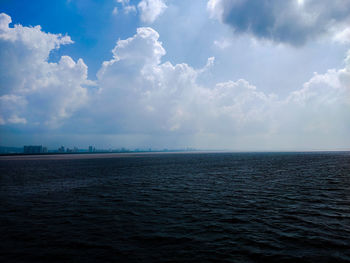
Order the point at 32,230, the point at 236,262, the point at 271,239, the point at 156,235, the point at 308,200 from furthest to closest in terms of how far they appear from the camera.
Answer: the point at 308,200, the point at 32,230, the point at 156,235, the point at 271,239, the point at 236,262

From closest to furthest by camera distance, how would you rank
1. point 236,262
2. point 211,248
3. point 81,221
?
point 236,262 → point 211,248 → point 81,221

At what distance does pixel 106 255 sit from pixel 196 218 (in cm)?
903

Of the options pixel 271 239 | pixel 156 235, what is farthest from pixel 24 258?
pixel 271 239

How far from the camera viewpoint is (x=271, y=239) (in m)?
13.4

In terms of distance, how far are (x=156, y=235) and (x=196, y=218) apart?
507 centimetres

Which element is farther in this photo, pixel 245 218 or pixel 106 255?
pixel 245 218

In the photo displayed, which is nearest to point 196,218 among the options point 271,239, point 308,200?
point 271,239

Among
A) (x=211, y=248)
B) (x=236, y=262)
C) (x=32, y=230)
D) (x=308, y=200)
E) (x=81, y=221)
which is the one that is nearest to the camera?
(x=236, y=262)

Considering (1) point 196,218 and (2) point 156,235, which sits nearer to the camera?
(2) point 156,235

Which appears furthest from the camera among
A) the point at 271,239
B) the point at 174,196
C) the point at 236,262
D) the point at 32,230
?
the point at 174,196

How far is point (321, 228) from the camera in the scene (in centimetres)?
1507

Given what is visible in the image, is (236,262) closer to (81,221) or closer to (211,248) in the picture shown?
(211,248)

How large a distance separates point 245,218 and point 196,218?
15.2 feet

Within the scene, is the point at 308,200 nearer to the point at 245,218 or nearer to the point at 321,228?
the point at 321,228
